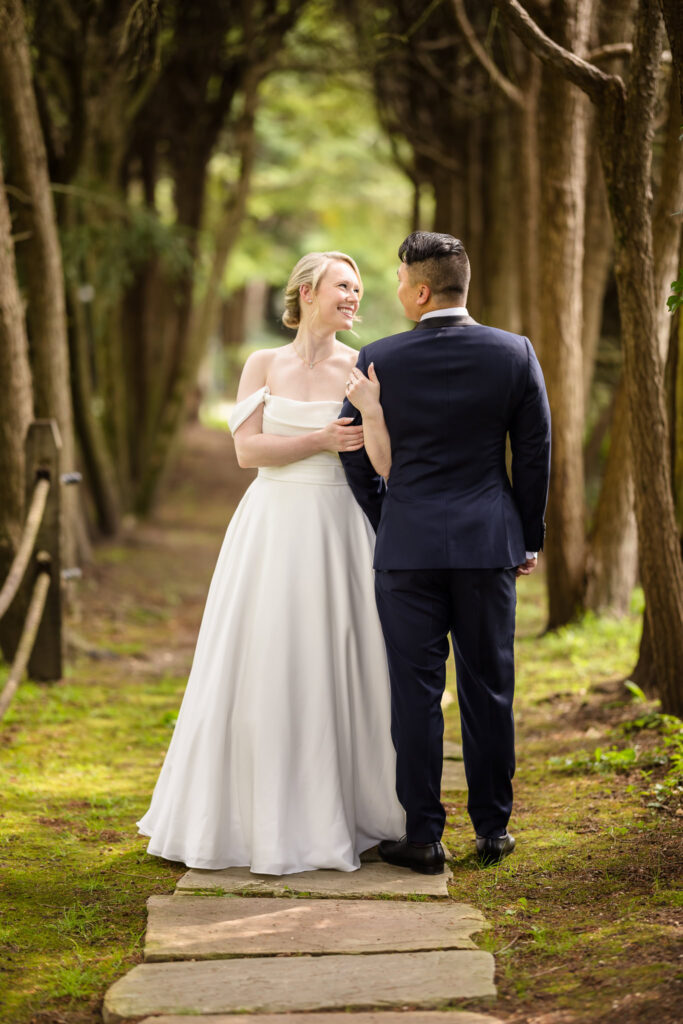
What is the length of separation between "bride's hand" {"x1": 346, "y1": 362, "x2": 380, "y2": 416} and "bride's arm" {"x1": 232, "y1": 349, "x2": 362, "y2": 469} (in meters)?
0.16

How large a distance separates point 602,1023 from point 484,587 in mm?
Answer: 1514

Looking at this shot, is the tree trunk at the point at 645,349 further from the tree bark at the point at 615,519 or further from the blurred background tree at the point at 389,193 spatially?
the tree bark at the point at 615,519

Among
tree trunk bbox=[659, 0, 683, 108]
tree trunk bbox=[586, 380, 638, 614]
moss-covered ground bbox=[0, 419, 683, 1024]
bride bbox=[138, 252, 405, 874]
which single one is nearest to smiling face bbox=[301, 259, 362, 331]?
bride bbox=[138, 252, 405, 874]

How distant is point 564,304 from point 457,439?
4600mm

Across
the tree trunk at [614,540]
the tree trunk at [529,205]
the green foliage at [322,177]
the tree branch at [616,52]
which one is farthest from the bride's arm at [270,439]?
the green foliage at [322,177]

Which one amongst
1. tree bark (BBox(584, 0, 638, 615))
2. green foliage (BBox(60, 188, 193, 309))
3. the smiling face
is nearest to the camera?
the smiling face

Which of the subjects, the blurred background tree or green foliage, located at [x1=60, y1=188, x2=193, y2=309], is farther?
green foliage, located at [x1=60, y1=188, x2=193, y2=309]

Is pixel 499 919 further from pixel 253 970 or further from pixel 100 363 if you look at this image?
pixel 100 363

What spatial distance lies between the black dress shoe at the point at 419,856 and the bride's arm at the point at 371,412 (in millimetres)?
1404

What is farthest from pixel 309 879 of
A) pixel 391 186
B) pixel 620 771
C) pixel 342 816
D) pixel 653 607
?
pixel 391 186

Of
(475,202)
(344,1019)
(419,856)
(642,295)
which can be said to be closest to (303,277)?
(642,295)

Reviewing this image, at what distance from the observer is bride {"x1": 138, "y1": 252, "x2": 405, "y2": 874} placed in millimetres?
4219

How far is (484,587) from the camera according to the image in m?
4.04

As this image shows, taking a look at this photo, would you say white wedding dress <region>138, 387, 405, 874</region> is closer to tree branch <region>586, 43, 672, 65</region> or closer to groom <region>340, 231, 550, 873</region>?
groom <region>340, 231, 550, 873</region>
